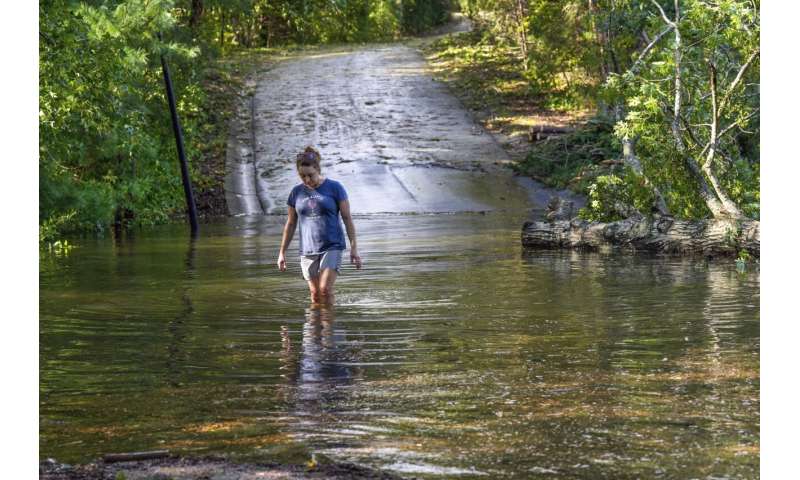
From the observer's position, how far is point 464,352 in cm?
902

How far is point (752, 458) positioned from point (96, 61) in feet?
50.8

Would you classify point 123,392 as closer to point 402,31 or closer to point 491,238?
point 491,238

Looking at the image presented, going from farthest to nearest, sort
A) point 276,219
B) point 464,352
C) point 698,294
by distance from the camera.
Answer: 1. point 276,219
2. point 698,294
3. point 464,352

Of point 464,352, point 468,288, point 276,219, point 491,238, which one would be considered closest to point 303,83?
point 276,219

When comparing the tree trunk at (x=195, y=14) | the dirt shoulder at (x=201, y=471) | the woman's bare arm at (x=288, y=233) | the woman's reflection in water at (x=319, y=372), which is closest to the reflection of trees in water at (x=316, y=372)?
the woman's reflection in water at (x=319, y=372)

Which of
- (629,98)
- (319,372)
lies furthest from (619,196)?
(319,372)

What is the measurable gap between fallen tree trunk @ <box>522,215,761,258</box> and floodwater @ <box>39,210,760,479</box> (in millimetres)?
632

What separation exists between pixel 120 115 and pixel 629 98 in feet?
34.0

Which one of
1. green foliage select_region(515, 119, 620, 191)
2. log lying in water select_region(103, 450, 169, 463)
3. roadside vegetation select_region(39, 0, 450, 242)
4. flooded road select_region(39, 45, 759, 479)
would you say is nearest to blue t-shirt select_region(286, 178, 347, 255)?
flooded road select_region(39, 45, 759, 479)

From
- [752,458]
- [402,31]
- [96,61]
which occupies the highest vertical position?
[402,31]

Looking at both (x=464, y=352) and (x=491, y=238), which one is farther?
(x=491, y=238)

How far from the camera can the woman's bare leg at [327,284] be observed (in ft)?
39.7

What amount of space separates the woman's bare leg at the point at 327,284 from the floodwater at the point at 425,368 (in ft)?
0.83

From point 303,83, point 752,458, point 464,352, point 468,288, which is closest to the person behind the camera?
point 752,458
